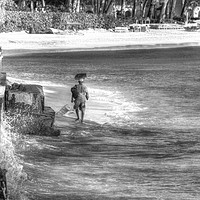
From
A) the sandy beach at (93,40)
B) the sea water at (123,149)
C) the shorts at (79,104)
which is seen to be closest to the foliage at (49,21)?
the sandy beach at (93,40)

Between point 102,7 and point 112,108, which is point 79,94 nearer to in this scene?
point 112,108

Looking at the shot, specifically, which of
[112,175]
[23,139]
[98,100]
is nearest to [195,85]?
[98,100]

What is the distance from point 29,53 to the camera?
187ft

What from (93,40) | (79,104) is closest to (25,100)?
(79,104)

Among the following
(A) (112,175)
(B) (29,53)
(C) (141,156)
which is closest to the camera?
(A) (112,175)

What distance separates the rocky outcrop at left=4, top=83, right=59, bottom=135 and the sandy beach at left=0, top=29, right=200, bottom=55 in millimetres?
34834

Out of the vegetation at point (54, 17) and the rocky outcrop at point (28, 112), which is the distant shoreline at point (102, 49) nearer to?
the vegetation at point (54, 17)

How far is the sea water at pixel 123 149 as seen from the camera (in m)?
14.2

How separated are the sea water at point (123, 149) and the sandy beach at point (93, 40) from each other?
72.0 ft

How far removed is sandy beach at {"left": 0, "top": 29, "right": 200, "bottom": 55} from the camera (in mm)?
57969

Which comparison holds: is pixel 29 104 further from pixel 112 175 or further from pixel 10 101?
pixel 112 175

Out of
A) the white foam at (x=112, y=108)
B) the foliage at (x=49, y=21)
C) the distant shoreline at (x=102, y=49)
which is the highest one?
the white foam at (x=112, y=108)

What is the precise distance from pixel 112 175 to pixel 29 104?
573 centimetres

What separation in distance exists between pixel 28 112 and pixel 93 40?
4311 cm
